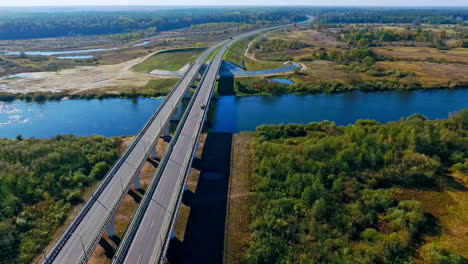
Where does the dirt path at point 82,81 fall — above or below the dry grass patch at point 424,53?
below

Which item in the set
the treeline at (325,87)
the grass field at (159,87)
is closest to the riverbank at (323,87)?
the treeline at (325,87)

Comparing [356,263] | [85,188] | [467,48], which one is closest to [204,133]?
[85,188]

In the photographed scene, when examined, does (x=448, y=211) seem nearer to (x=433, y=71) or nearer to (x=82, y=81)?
(x=433, y=71)

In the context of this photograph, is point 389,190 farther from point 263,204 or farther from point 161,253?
point 161,253

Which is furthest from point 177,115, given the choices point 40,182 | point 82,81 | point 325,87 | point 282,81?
point 82,81

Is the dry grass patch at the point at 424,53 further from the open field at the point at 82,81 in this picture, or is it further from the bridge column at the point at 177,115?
the open field at the point at 82,81

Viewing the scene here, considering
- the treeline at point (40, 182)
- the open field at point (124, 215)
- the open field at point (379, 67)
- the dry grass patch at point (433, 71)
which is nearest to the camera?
the open field at point (124, 215)
